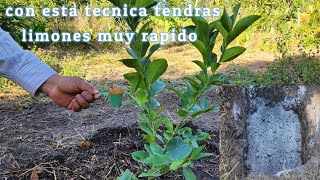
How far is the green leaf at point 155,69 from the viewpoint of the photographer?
1.14 metres

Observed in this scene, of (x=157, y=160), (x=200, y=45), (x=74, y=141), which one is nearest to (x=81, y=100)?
(x=157, y=160)

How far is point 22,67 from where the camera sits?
4.40ft

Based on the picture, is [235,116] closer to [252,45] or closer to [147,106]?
[147,106]

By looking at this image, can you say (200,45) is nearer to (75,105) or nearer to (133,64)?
(133,64)

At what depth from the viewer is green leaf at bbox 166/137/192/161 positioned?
1.17 m

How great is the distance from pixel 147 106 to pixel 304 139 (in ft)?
3.81

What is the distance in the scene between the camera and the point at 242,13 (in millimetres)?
7281

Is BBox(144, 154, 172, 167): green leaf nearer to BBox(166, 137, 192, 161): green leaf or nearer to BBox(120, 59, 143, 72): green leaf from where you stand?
BBox(166, 137, 192, 161): green leaf

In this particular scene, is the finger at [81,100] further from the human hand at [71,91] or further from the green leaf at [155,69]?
the green leaf at [155,69]

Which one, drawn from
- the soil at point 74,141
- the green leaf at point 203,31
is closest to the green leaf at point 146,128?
the green leaf at point 203,31

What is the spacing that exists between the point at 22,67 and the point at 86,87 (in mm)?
230

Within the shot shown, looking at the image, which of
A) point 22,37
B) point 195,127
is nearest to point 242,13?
point 22,37

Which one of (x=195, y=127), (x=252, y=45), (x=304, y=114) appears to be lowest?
(x=252, y=45)

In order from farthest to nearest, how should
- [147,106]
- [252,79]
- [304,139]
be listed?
[252,79]
[304,139]
[147,106]
